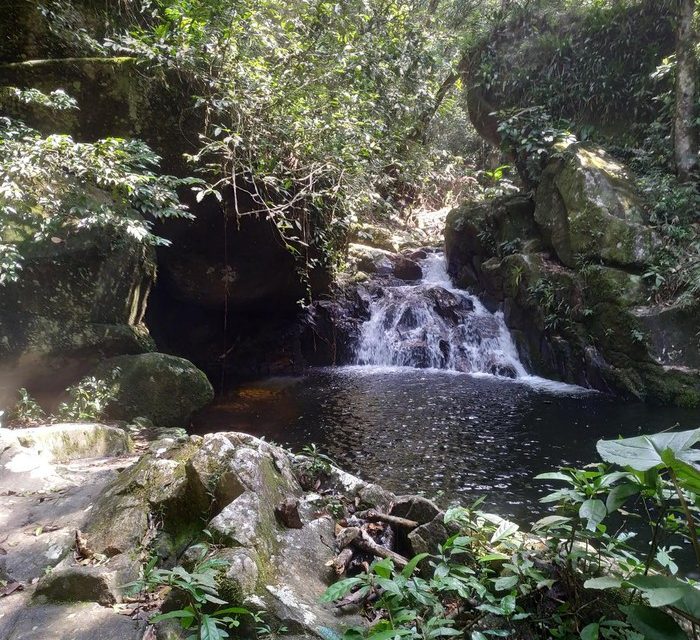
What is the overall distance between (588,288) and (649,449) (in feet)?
30.3

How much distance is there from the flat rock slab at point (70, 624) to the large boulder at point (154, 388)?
14.2 ft

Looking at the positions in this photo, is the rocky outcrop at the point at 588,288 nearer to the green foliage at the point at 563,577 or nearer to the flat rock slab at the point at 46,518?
the green foliage at the point at 563,577

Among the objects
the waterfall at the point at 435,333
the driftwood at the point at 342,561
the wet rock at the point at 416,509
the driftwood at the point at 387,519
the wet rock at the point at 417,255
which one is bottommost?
the driftwood at the point at 342,561

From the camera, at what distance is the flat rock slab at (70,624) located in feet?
7.03

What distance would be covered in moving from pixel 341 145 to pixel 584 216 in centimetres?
577

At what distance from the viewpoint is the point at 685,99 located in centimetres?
1010

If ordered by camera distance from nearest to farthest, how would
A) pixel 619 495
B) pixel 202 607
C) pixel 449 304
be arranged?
pixel 619 495
pixel 202 607
pixel 449 304

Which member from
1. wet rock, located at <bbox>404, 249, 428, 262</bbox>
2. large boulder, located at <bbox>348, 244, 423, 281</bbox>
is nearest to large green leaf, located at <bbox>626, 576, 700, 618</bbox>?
large boulder, located at <bbox>348, 244, 423, 281</bbox>

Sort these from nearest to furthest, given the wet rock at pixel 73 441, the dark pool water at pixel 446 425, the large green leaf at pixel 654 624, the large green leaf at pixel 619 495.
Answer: the large green leaf at pixel 654 624 → the large green leaf at pixel 619 495 → the wet rock at pixel 73 441 → the dark pool water at pixel 446 425

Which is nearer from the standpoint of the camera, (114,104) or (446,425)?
(114,104)

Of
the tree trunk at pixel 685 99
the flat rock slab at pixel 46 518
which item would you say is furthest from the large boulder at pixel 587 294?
the flat rock slab at pixel 46 518

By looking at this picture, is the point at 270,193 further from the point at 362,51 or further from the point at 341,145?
the point at 362,51

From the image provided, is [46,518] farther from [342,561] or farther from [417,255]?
[417,255]

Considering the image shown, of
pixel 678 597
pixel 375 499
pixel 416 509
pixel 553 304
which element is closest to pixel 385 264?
pixel 553 304
